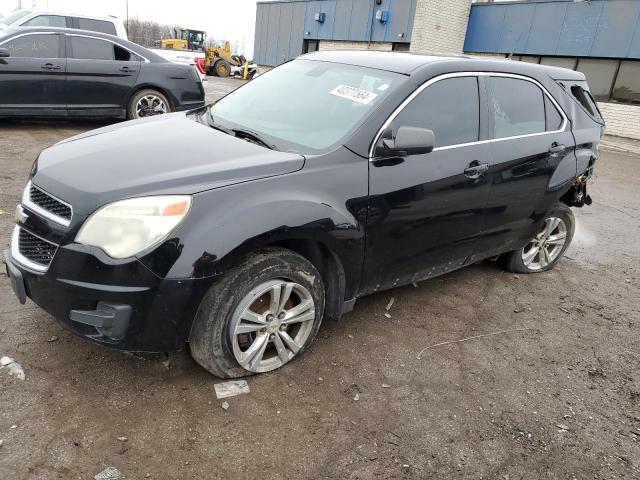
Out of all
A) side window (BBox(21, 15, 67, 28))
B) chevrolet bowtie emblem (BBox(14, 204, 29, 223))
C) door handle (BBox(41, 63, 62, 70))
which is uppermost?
side window (BBox(21, 15, 67, 28))

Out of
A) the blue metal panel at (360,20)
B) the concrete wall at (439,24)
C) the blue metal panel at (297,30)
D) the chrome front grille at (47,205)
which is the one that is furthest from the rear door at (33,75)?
the blue metal panel at (297,30)

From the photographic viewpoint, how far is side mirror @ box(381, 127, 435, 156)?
2.88 metres

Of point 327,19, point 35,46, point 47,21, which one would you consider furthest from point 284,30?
point 35,46

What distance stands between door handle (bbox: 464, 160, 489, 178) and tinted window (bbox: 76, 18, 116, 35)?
8245 millimetres

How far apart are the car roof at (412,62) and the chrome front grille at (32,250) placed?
7.48 feet

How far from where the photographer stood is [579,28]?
17.0m

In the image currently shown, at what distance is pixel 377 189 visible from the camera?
9.68 feet

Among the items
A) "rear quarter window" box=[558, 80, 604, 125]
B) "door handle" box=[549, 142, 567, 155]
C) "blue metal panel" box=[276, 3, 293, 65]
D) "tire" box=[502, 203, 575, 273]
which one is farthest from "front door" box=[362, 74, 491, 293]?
"blue metal panel" box=[276, 3, 293, 65]

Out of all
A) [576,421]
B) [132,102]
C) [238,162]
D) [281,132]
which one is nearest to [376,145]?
[281,132]

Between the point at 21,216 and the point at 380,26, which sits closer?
the point at 21,216

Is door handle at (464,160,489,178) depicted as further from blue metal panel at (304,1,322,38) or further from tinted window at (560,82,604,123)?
blue metal panel at (304,1,322,38)

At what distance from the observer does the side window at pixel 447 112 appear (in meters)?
3.19

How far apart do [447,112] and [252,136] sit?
132 cm

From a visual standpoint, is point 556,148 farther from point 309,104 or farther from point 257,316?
point 257,316
